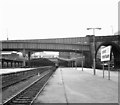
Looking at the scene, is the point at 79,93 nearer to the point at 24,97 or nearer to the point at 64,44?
the point at 24,97

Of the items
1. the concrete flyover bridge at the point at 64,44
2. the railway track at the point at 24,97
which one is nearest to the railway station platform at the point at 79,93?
the railway track at the point at 24,97

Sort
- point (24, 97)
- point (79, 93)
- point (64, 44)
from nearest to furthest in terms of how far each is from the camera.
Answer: point (24, 97) → point (79, 93) → point (64, 44)

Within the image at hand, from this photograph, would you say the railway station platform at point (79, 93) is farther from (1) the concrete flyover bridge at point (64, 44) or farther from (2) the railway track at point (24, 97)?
(1) the concrete flyover bridge at point (64, 44)

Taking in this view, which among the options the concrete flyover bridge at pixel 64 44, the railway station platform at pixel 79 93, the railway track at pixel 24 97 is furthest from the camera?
the concrete flyover bridge at pixel 64 44

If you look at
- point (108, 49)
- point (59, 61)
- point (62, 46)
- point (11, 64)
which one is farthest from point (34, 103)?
point (59, 61)

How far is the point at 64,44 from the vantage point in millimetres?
84000

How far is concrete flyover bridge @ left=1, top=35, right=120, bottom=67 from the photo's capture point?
82.2 m

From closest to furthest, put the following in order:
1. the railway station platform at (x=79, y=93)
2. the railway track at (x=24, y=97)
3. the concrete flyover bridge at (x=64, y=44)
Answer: the railway track at (x=24, y=97) → the railway station platform at (x=79, y=93) → the concrete flyover bridge at (x=64, y=44)

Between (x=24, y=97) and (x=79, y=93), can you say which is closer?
(x=24, y=97)

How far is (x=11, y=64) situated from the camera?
321ft

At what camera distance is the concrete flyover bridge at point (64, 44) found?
82.2m

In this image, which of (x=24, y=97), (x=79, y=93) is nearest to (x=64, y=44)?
(x=79, y=93)

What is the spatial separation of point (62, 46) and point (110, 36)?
2073cm

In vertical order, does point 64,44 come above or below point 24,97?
above
